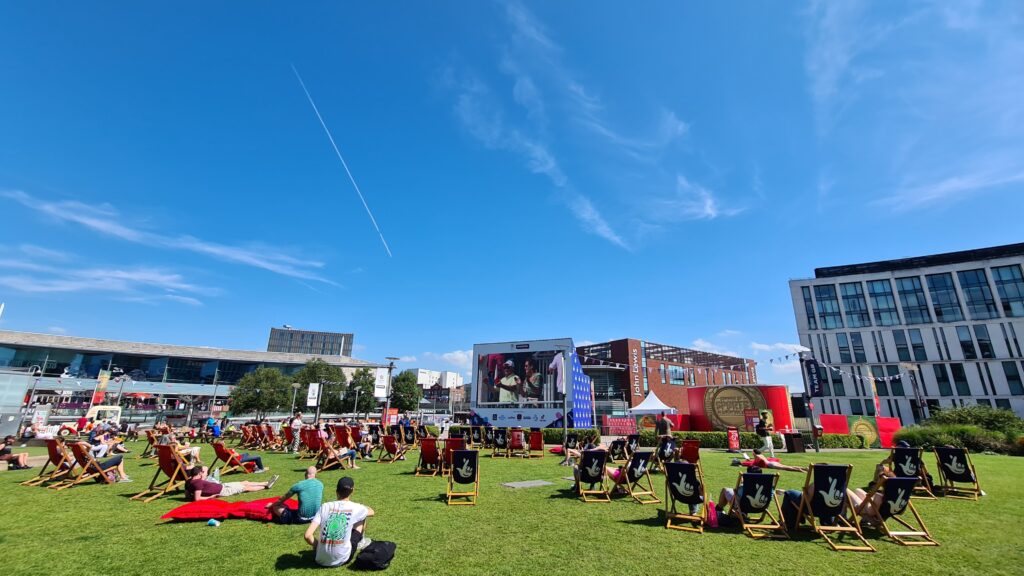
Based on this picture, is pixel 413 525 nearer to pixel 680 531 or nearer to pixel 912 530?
pixel 680 531

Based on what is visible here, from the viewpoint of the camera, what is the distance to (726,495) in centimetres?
621

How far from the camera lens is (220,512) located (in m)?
6.15

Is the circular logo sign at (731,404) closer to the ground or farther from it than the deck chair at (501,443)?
farther from it

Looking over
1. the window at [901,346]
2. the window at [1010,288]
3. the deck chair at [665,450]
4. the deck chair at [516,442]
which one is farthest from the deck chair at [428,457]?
the window at [1010,288]

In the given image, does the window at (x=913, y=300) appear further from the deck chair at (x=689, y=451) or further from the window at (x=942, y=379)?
the deck chair at (x=689, y=451)

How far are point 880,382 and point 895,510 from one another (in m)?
56.9

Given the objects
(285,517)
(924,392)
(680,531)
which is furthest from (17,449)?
(924,392)

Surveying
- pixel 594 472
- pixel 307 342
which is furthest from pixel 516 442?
pixel 307 342

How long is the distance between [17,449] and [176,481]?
13.9 metres

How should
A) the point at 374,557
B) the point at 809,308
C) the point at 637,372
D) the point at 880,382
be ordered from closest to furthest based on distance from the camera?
the point at 374,557, the point at 880,382, the point at 809,308, the point at 637,372

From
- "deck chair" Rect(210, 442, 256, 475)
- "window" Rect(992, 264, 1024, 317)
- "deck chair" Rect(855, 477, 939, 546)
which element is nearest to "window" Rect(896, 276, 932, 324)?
"window" Rect(992, 264, 1024, 317)

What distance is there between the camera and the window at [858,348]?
49906 millimetres

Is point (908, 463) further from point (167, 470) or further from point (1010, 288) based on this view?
point (1010, 288)

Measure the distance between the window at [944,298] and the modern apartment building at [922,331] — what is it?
9 centimetres
